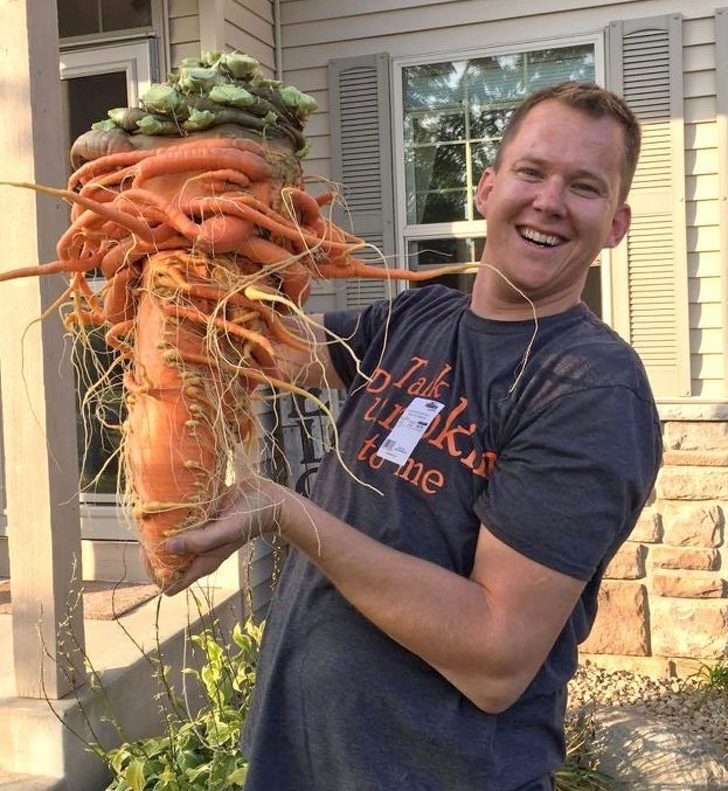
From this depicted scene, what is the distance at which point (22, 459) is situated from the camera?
266 centimetres

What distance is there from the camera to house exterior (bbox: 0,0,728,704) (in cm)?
413

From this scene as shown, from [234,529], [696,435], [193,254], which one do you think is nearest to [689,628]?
[696,435]

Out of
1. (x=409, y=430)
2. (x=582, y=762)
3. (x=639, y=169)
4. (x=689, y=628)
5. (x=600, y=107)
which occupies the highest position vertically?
(x=639, y=169)

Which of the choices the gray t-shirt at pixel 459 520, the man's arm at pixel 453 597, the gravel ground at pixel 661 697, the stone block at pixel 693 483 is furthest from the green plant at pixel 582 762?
the man's arm at pixel 453 597

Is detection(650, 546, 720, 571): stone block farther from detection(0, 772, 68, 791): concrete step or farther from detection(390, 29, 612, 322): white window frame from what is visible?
detection(0, 772, 68, 791): concrete step

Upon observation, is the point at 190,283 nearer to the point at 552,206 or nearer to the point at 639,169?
the point at 552,206

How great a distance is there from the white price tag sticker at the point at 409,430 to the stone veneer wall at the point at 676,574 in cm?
312

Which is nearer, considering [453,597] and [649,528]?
[453,597]

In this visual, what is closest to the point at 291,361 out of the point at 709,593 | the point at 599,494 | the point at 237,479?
the point at 237,479

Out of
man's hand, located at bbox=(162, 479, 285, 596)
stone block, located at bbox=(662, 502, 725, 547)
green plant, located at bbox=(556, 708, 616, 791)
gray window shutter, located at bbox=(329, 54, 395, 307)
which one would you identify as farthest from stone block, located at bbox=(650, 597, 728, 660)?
man's hand, located at bbox=(162, 479, 285, 596)

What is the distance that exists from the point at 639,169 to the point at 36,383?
3006mm

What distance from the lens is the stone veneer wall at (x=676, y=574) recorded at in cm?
418

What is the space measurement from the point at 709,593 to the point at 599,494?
3.49 meters

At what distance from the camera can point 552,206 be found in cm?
129
